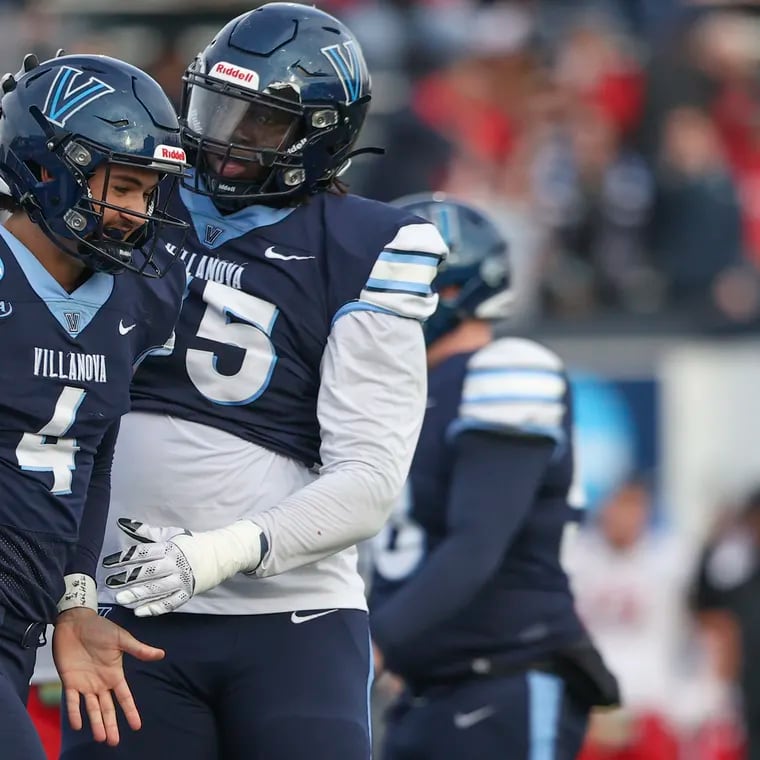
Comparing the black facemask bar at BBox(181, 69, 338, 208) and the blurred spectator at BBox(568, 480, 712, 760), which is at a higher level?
the black facemask bar at BBox(181, 69, 338, 208)

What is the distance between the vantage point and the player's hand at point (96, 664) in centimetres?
306

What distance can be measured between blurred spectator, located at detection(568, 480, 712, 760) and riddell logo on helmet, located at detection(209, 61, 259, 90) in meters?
4.88

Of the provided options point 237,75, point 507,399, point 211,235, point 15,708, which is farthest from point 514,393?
point 15,708

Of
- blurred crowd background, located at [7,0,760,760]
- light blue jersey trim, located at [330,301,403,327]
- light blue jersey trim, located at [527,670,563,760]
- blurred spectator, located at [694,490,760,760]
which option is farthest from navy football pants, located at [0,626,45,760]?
blurred spectator, located at [694,490,760,760]

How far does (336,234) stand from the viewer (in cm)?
340

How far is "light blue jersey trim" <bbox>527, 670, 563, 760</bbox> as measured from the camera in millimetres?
4324

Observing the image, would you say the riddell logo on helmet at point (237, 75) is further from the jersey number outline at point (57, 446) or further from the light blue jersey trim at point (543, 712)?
the light blue jersey trim at point (543, 712)

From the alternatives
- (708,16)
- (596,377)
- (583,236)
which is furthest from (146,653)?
(708,16)

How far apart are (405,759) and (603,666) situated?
0.54m

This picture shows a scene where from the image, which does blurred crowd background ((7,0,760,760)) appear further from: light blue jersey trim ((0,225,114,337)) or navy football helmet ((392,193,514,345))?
light blue jersey trim ((0,225,114,337))

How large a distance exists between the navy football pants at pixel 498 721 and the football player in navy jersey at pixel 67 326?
4.57 feet

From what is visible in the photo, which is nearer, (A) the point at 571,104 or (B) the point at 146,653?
(B) the point at 146,653

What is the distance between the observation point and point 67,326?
308 centimetres

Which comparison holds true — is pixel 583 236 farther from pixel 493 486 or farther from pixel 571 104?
pixel 493 486
